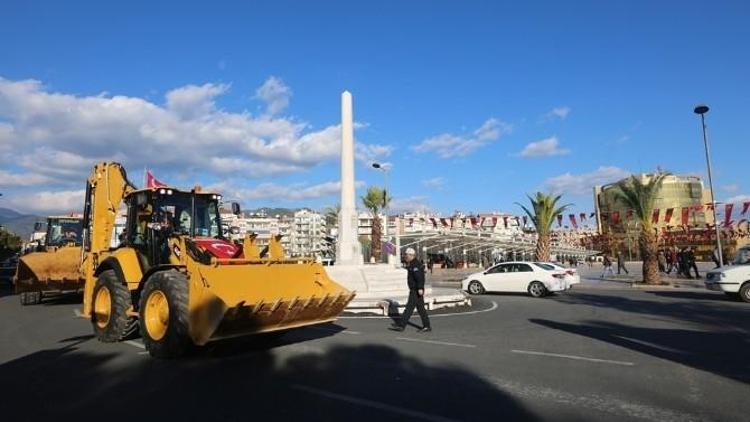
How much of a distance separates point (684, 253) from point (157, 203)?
31.0 metres

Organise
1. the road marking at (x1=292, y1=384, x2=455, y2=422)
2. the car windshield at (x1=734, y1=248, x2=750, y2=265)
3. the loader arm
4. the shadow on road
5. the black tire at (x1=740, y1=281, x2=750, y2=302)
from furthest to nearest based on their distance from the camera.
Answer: the car windshield at (x1=734, y1=248, x2=750, y2=265) < the black tire at (x1=740, y1=281, x2=750, y2=302) < the loader arm < the shadow on road < the road marking at (x1=292, y1=384, x2=455, y2=422)

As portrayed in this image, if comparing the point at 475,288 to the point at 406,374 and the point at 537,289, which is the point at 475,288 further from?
the point at 406,374

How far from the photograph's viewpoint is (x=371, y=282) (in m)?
20.5

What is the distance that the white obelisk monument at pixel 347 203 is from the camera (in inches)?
979

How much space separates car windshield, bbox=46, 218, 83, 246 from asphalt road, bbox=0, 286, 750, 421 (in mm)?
10750

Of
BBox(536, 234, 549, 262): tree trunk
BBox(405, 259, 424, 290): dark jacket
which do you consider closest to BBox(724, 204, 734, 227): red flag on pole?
BBox(536, 234, 549, 262): tree trunk

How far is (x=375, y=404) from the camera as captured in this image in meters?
5.99

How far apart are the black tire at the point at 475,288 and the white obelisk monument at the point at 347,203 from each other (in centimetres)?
503

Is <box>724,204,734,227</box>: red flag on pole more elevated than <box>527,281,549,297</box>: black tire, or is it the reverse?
<box>724,204,734,227</box>: red flag on pole

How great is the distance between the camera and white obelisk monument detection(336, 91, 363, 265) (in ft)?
81.6

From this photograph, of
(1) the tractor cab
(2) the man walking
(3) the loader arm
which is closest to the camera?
(1) the tractor cab

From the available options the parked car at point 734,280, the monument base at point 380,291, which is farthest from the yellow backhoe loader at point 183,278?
the parked car at point 734,280

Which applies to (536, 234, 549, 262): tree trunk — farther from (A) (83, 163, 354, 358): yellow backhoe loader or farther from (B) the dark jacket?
(A) (83, 163, 354, 358): yellow backhoe loader

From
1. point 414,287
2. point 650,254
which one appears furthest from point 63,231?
point 650,254
